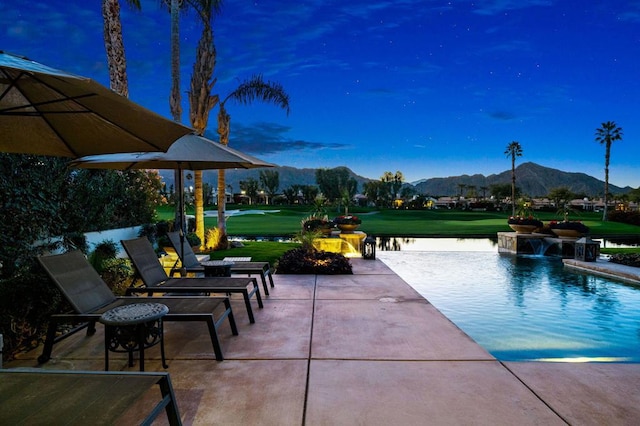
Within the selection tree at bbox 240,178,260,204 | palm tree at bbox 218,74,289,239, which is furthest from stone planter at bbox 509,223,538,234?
tree at bbox 240,178,260,204

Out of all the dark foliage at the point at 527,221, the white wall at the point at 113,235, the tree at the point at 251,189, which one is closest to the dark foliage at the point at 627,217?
the dark foliage at the point at 527,221

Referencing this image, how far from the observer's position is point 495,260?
13.3m

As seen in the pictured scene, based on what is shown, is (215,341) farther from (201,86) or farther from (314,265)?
(201,86)

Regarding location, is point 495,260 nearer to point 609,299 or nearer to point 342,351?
point 609,299

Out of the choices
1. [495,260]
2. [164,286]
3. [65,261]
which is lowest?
[495,260]

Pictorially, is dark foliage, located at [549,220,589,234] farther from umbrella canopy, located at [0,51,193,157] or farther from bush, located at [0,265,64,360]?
bush, located at [0,265,64,360]

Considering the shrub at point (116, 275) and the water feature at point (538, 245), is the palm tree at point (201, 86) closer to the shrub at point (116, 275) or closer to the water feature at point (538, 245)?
the shrub at point (116, 275)

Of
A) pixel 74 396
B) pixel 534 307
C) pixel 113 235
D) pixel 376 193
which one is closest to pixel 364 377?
pixel 74 396

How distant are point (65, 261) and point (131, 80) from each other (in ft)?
108

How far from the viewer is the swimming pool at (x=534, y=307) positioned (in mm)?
5402

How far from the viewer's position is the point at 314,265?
352 inches

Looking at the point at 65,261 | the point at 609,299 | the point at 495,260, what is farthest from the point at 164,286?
the point at 495,260

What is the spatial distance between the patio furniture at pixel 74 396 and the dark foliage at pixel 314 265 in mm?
6494

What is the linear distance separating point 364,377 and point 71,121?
3412 millimetres
